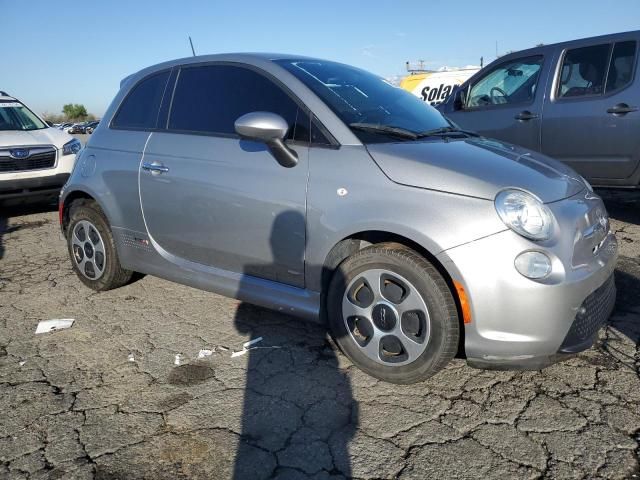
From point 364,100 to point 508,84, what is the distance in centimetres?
345

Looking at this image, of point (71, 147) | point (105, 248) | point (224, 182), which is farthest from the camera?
point (71, 147)

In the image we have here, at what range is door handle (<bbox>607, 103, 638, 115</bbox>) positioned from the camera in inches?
190

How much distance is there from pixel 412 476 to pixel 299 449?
48cm

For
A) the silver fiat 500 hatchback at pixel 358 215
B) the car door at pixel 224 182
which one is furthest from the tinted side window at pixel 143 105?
the car door at pixel 224 182

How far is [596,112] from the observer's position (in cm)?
502

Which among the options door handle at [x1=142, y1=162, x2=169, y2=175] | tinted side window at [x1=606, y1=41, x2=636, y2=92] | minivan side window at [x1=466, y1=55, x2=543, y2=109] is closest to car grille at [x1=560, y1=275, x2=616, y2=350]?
door handle at [x1=142, y1=162, x2=169, y2=175]

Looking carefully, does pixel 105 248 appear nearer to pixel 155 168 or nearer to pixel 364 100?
pixel 155 168

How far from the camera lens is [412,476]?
6.53 ft

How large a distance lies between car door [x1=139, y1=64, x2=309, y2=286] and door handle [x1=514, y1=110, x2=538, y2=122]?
352 centimetres

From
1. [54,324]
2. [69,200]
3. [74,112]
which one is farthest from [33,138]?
[74,112]

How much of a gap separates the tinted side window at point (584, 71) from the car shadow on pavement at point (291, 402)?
394 centimetres

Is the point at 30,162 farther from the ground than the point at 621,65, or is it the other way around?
the point at 621,65

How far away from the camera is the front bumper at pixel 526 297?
87.3 inches

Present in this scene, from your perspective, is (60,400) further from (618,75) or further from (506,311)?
(618,75)
